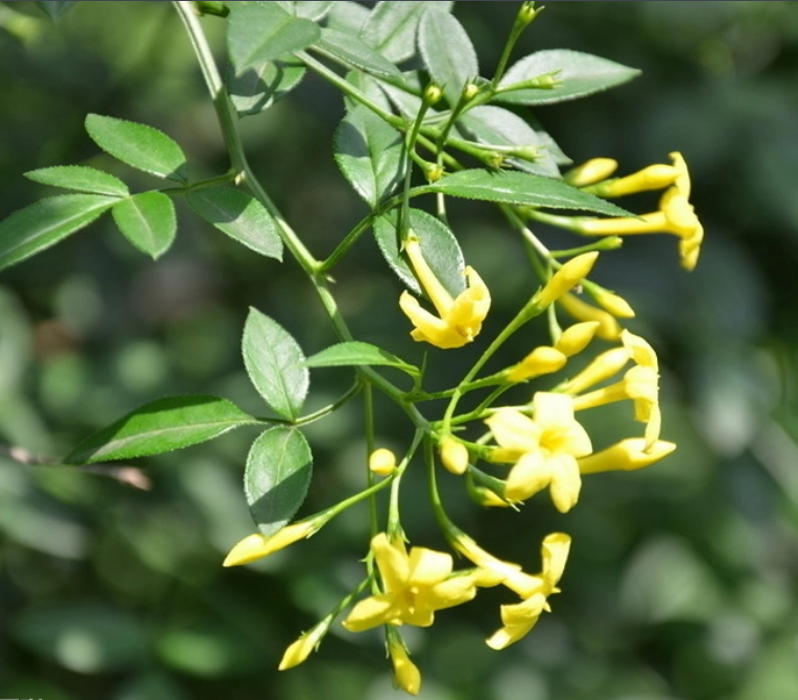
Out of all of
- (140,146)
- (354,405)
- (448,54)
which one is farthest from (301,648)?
(354,405)

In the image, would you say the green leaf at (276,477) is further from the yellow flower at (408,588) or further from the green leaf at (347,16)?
the green leaf at (347,16)

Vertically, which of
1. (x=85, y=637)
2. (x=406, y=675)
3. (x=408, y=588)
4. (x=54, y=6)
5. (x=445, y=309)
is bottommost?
(x=85, y=637)

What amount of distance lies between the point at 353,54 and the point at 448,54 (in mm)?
145

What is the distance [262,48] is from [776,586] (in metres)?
1.67

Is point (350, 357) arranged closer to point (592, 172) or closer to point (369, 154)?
point (369, 154)

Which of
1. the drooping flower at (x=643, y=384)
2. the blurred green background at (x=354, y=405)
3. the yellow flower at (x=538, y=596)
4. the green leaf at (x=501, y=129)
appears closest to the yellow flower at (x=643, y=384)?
the drooping flower at (x=643, y=384)

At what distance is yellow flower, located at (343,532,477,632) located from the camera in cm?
84

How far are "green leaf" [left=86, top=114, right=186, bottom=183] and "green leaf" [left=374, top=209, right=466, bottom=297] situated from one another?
0.58 ft

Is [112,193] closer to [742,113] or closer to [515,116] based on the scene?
[515,116]

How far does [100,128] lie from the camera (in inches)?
39.4

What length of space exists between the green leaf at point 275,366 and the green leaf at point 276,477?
3cm

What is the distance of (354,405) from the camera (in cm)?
193

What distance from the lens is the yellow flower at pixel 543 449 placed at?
0.82m

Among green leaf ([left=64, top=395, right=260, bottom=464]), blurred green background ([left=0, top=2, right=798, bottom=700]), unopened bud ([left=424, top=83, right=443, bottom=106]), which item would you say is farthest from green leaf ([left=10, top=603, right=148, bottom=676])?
unopened bud ([left=424, top=83, right=443, bottom=106])
